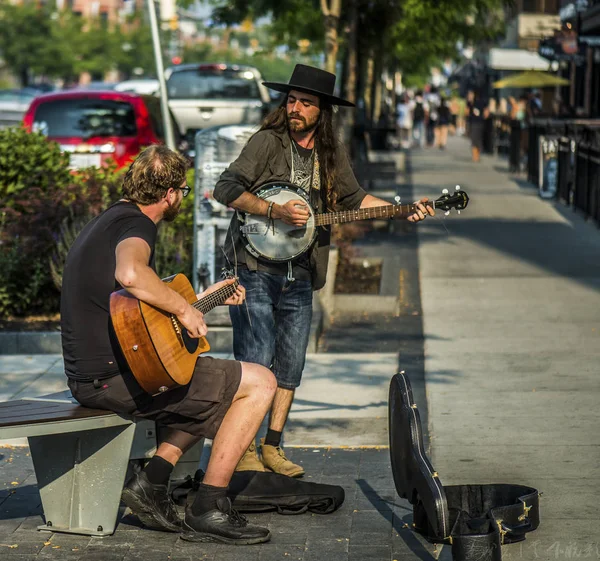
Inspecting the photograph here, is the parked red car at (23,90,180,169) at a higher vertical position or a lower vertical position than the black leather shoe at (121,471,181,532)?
higher

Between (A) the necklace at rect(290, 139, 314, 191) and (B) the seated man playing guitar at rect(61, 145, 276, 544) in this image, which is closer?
(B) the seated man playing guitar at rect(61, 145, 276, 544)

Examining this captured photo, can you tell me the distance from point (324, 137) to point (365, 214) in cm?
46

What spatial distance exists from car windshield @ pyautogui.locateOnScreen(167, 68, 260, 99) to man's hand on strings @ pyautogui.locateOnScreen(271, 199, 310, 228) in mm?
16917

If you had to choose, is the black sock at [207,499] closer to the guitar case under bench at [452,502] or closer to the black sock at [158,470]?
the black sock at [158,470]

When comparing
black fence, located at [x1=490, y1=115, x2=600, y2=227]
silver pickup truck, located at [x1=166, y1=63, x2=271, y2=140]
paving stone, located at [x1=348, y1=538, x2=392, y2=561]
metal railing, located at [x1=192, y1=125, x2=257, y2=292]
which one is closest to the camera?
paving stone, located at [x1=348, y1=538, x2=392, y2=561]

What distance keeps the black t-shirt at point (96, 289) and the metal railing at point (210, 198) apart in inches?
175

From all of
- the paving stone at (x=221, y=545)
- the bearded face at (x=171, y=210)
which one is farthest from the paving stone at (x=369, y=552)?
the bearded face at (x=171, y=210)

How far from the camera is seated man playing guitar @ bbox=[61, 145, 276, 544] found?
16.7 feet

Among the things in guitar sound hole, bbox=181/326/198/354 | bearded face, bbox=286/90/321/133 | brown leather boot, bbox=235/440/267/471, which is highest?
bearded face, bbox=286/90/321/133

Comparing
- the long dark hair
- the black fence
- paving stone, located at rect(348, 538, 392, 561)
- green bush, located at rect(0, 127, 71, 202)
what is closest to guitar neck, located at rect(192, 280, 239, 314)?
the long dark hair

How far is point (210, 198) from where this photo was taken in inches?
381

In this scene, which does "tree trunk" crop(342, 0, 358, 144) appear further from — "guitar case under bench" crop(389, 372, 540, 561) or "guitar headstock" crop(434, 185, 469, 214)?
"guitar case under bench" crop(389, 372, 540, 561)

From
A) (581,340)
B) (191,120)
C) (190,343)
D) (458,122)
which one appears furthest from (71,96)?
(458,122)

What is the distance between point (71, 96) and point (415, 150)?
82.5 feet
